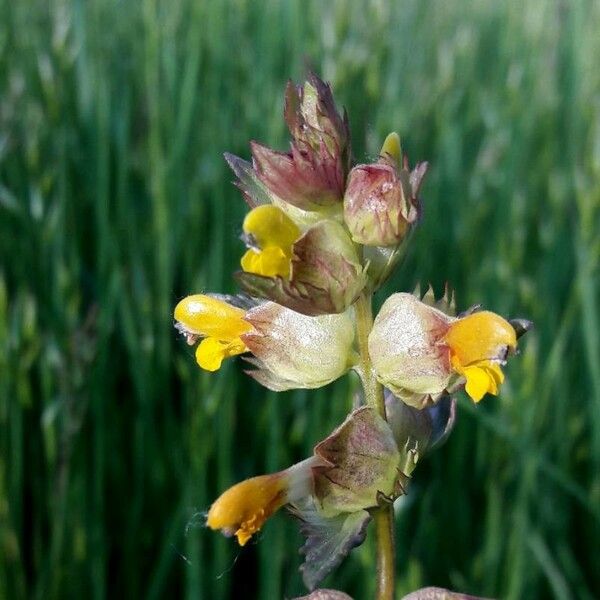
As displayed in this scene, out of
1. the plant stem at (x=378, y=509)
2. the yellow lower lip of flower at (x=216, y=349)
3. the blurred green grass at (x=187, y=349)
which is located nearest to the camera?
the plant stem at (x=378, y=509)

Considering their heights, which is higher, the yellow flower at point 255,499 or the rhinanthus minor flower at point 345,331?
the rhinanthus minor flower at point 345,331

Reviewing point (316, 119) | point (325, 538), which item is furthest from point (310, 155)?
point (325, 538)

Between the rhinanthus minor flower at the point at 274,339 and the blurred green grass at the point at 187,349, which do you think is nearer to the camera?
the rhinanthus minor flower at the point at 274,339

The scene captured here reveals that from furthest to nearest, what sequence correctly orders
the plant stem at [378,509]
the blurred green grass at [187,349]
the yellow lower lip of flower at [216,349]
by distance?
1. the blurred green grass at [187,349]
2. the yellow lower lip of flower at [216,349]
3. the plant stem at [378,509]

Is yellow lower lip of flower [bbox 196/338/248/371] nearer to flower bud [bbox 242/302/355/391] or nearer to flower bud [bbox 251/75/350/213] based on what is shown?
flower bud [bbox 242/302/355/391]

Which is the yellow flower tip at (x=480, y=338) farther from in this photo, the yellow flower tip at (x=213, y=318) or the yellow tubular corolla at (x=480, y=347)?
the yellow flower tip at (x=213, y=318)

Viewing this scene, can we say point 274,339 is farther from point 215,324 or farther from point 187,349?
point 187,349

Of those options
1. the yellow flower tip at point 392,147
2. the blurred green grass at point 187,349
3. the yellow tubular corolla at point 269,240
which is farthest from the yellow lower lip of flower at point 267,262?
the blurred green grass at point 187,349
